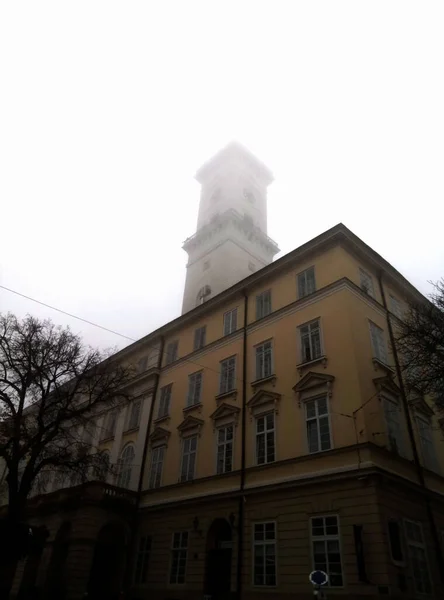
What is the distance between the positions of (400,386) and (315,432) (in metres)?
5.23

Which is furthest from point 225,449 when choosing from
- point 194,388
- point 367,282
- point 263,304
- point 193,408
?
point 367,282

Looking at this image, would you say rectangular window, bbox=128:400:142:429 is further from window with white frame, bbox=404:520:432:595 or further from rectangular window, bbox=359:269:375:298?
window with white frame, bbox=404:520:432:595

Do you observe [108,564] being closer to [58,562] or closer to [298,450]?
[58,562]

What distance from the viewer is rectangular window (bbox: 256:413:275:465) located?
67.8 ft

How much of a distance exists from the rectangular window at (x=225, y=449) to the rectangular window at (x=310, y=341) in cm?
571

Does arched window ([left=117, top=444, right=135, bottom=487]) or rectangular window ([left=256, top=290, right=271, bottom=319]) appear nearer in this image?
rectangular window ([left=256, top=290, right=271, bottom=319])

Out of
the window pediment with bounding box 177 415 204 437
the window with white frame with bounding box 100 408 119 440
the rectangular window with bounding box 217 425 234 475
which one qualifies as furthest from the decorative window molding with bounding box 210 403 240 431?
the window with white frame with bounding box 100 408 119 440

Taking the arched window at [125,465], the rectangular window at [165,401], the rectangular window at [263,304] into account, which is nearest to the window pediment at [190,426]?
the rectangular window at [165,401]

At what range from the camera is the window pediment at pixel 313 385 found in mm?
19688

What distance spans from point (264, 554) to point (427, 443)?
9.42 meters

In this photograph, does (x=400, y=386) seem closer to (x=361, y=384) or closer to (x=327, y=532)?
(x=361, y=384)

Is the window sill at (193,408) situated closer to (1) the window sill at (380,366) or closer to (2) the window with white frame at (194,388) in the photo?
(2) the window with white frame at (194,388)

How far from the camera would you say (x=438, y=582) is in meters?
16.6

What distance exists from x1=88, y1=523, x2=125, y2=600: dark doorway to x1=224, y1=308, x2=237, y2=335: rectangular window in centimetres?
1312
